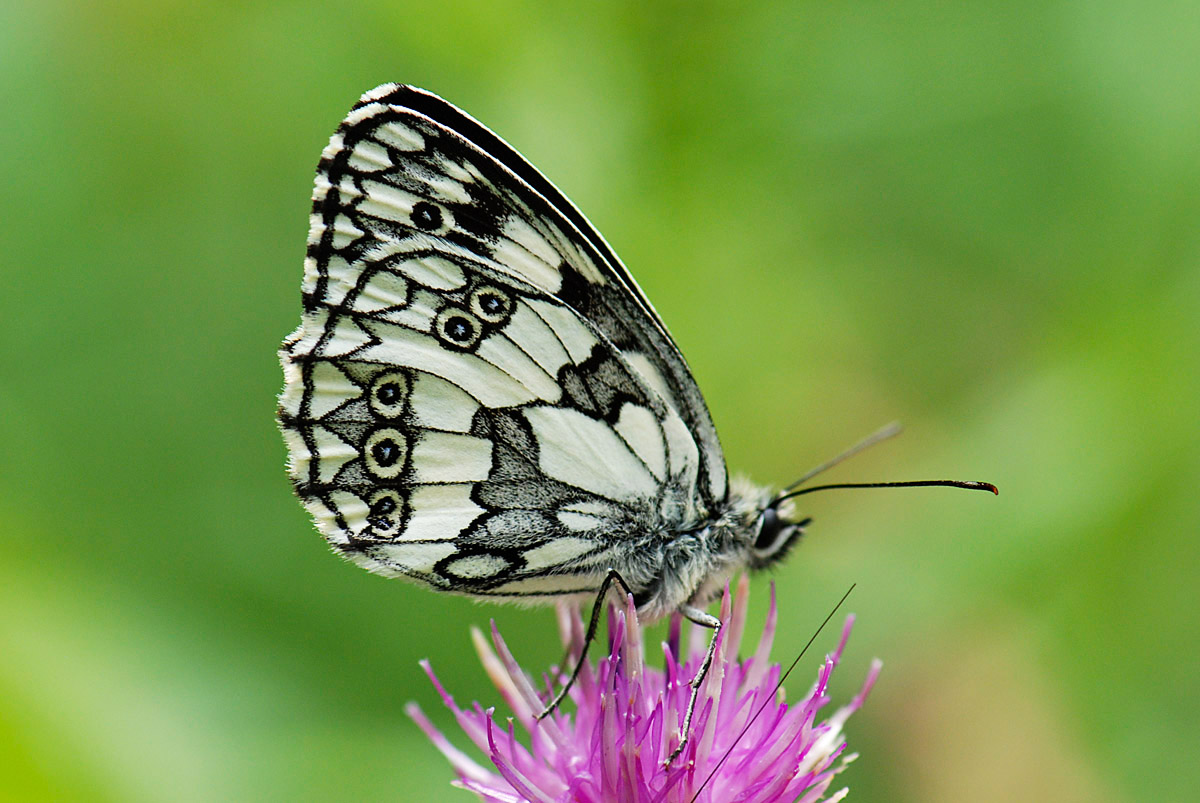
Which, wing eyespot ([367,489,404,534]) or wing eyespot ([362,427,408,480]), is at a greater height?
wing eyespot ([362,427,408,480])

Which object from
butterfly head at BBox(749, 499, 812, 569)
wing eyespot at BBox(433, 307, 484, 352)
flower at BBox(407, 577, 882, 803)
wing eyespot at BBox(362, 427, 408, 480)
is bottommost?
flower at BBox(407, 577, 882, 803)

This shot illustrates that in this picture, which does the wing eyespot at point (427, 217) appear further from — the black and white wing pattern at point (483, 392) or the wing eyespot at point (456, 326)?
the wing eyespot at point (456, 326)

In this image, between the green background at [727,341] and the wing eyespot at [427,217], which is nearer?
the wing eyespot at [427,217]

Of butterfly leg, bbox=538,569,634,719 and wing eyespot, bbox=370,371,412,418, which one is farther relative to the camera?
wing eyespot, bbox=370,371,412,418

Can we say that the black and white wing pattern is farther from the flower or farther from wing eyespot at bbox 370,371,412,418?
the flower

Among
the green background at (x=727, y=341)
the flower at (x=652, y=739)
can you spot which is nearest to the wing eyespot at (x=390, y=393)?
the flower at (x=652, y=739)

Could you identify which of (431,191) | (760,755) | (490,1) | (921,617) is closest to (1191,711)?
(921,617)

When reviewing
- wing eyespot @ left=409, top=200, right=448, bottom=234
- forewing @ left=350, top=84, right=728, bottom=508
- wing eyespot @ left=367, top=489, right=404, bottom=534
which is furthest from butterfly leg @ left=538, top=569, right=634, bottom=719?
wing eyespot @ left=409, top=200, right=448, bottom=234
